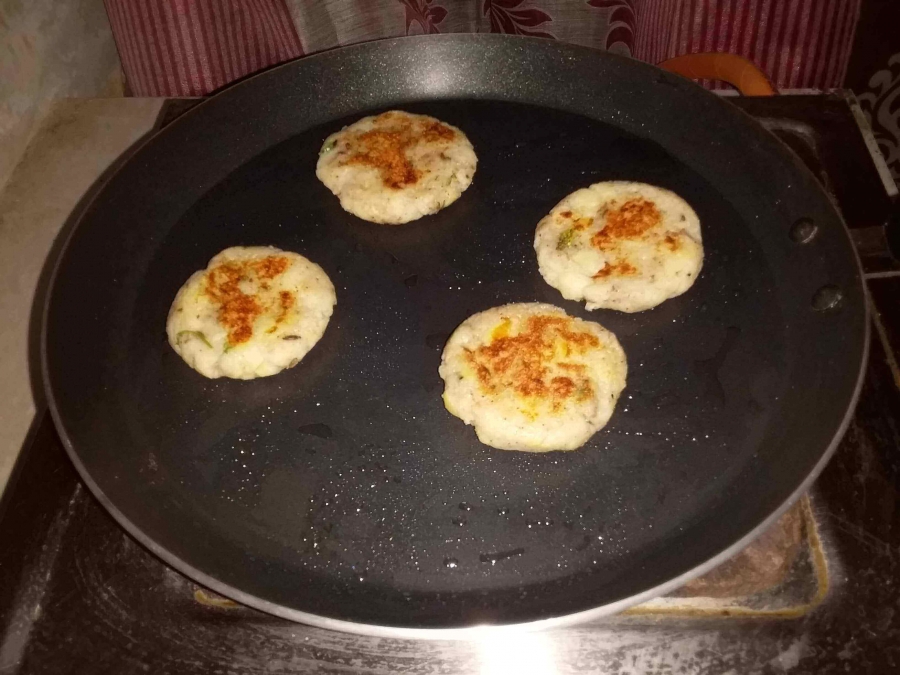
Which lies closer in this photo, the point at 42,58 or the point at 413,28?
the point at 42,58

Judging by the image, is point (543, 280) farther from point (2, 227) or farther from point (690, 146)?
point (2, 227)

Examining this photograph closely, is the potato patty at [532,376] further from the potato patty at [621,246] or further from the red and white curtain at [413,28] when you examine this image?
the red and white curtain at [413,28]

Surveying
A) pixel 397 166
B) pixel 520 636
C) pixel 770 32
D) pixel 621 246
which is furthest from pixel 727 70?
pixel 520 636

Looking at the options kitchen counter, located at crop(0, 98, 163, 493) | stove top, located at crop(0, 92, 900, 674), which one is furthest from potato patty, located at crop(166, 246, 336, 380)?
kitchen counter, located at crop(0, 98, 163, 493)

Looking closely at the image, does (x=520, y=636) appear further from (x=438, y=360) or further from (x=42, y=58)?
(x=42, y=58)

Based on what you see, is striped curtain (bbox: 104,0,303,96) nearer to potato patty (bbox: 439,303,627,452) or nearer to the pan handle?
the pan handle
